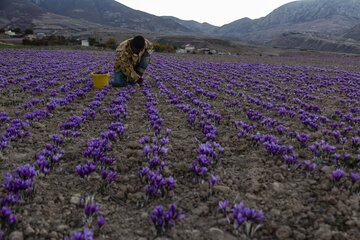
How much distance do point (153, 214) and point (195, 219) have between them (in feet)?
2.15

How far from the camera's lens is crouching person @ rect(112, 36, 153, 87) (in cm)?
1588

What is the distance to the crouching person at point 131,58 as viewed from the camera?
52.1 feet

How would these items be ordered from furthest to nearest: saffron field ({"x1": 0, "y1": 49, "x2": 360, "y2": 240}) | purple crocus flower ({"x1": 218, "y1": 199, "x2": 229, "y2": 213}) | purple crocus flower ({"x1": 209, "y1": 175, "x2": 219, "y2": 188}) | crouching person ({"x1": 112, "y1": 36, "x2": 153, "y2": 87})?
crouching person ({"x1": 112, "y1": 36, "x2": 153, "y2": 87}) → purple crocus flower ({"x1": 209, "y1": 175, "x2": 219, "y2": 188}) → purple crocus flower ({"x1": 218, "y1": 199, "x2": 229, "y2": 213}) → saffron field ({"x1": 0, "y1": 49, "x2": 360, "y2": 240})

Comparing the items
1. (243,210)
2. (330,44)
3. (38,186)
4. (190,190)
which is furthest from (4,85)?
(330,44)

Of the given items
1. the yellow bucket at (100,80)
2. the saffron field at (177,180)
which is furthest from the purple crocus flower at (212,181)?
the yellow bucket at (100,80)

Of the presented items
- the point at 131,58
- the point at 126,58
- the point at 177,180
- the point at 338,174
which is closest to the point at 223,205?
the point at 177,180

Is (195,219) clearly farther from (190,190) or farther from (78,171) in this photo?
(78,171)

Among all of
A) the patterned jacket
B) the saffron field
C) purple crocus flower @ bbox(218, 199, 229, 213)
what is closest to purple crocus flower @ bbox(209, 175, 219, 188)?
the saffron field

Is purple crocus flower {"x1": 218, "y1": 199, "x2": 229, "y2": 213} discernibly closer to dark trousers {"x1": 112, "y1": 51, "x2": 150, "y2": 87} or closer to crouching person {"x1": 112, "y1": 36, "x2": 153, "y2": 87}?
crouching person {"x1": 112, "y1": 36, "x2": 153, "y2": 87}

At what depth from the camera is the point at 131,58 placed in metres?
16.1

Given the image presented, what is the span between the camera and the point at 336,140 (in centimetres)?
805

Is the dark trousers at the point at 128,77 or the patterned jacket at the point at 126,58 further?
the dark trousers at the point at 128,77

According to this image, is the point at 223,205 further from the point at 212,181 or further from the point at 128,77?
the point at 128,77

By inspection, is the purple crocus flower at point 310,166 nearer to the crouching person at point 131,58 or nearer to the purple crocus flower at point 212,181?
the purple crocus flower at point 212,181
